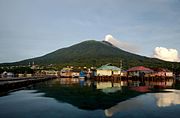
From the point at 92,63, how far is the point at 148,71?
2508 inches

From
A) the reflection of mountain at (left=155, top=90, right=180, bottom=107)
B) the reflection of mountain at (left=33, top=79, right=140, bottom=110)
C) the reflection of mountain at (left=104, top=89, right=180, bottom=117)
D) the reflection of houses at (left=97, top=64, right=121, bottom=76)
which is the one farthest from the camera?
the reflection of houses at (left=97, top=64, right=121, bottom=76)

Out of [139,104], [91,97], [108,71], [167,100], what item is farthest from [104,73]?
[139,104]

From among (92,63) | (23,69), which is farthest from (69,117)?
(92,63)

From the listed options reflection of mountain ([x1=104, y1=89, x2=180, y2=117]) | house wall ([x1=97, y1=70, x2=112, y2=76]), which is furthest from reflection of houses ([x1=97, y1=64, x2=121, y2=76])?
reflection of mountain ([x1=104, y1=89, x2=180, y2=117])

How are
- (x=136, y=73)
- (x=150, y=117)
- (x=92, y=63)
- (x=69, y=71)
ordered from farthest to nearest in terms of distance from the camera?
(x=92, y=63) → (x=69, y=71) → (x=136, y=73) → (x=150, y=117)

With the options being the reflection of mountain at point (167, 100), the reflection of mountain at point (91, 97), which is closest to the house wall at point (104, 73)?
the reflection of mountain at point (91, 97)

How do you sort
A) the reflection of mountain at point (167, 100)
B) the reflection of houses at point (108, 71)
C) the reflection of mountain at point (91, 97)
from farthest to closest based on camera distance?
the reflection of houses at point (108, 71) → the reflection of mountain at point (91, 97) → the reflection of mountain at point (167, 100)

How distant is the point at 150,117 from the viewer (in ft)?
49.9

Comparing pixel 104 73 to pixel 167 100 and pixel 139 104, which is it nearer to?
pixel 167 100

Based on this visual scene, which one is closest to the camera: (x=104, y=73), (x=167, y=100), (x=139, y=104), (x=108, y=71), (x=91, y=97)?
(x=139, y=104)

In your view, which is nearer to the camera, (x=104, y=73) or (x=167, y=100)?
(x=167, y=100)

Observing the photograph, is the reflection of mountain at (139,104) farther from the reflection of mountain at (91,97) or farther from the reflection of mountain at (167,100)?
the reflection of mountain at (91,97)

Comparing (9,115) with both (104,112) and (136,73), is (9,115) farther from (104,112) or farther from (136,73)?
(136,73)

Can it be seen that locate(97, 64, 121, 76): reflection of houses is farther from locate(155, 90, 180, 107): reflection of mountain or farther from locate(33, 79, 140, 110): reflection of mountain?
locate(155, 90, 180, 107): reflection of mountain
